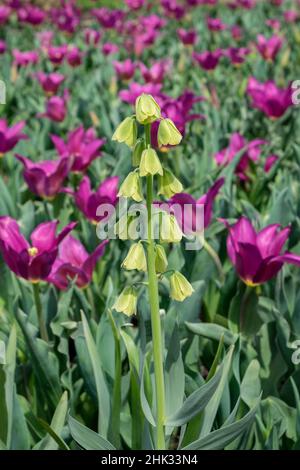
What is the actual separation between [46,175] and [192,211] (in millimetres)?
523

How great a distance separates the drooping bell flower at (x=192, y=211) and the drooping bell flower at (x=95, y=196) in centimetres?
19

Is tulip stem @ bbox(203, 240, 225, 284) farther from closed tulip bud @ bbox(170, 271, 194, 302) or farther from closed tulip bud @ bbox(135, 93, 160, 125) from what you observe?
closed tulip bud @ bbox(135, 93, 160, 125)

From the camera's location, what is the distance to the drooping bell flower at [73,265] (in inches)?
65.2

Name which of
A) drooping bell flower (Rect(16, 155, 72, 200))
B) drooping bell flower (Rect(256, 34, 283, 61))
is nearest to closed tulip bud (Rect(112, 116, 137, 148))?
drooping bell flower (Rect(16, 155, 72, 200))

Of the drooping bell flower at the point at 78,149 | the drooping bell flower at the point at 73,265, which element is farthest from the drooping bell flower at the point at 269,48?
the drooping bell flower at the point at 73,265

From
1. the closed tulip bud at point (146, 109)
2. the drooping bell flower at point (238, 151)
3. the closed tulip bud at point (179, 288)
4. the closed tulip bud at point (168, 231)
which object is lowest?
the closed tulip bud at point (179, 288)

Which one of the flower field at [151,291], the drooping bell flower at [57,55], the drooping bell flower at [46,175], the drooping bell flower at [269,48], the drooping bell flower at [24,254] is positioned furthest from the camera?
the drooping bell flower at [57,55]

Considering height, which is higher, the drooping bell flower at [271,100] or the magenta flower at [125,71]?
the magenta flower at [125,71]

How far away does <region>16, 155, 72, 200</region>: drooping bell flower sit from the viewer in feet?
6.72

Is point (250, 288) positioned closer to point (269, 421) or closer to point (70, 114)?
point (269, 421)

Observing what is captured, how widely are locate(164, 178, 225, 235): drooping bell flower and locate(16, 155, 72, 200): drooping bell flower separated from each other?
16.7 inches

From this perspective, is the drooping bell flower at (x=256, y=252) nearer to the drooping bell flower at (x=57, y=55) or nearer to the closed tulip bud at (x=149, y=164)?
the closed tulip bud at (x=149, y=164)

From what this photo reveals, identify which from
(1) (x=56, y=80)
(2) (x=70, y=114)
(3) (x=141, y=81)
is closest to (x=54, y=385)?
(2) (x=70, y=114)

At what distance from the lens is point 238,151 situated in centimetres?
236
